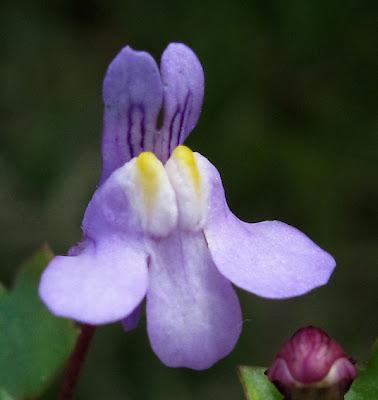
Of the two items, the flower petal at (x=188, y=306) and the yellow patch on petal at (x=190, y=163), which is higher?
the yellow patch on petal at (x=190, y=163)

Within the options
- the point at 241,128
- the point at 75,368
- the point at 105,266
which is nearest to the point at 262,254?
the point at 105,266

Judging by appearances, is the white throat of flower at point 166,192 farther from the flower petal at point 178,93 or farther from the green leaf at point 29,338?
the green leaf at point 29,338

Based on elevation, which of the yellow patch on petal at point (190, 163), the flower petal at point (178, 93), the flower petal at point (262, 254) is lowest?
the flower petal at point (262, 254)

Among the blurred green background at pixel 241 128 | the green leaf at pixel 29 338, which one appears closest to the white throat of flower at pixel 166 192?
the green leaf at pixel 29 338

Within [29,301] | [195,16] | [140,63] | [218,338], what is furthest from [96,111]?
[218,338]

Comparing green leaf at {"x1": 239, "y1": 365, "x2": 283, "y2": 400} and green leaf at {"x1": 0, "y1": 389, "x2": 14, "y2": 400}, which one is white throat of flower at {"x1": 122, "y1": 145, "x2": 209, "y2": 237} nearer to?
green leaf at {"x1": 239, "y1": 365, "x2": 283, "y2": 400}

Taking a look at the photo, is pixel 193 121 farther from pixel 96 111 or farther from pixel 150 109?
pixel 96 111

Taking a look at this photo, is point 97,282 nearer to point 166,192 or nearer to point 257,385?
point 166,192

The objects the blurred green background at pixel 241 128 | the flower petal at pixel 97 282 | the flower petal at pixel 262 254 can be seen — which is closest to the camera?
the flower petal at pixel 97 282
